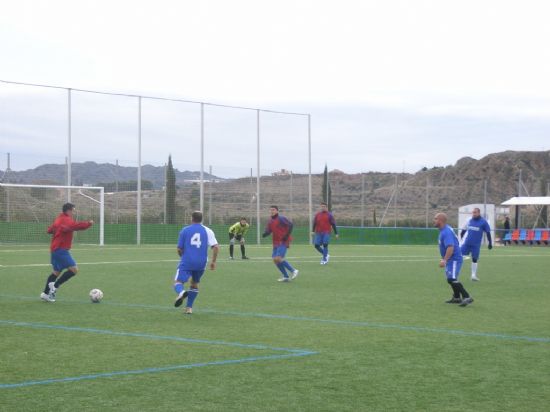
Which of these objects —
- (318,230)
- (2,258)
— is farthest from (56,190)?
(318,230)

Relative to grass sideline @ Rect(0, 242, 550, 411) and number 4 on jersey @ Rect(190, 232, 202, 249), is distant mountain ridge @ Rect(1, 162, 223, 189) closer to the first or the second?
grass sideline @ Rect(0, 242, 550, 411)

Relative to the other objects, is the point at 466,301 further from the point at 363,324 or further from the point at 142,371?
the point at 142,371

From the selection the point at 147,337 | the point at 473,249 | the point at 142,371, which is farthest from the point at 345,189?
the point at 142,371

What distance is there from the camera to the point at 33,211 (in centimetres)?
4128

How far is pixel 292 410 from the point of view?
7.42 metres

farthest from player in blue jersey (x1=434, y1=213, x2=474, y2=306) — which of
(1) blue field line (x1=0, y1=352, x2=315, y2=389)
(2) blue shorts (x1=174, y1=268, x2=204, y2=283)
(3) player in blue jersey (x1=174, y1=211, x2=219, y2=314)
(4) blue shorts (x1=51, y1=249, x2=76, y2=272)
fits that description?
(4) blue shorts (x1=51, y1=249, x2=76, y2=272)

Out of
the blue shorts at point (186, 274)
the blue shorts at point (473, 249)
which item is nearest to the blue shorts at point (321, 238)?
the blue shorts at point (473, 249)

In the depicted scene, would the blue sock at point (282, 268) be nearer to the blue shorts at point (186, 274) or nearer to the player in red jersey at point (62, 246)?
the player in red jersey at point (62, 246)

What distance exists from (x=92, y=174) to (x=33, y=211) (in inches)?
181

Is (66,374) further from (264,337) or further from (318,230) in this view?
(318,230)

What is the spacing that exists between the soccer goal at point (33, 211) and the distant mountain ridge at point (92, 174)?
0.85 meters

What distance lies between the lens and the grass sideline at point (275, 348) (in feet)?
26.0

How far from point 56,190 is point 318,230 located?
686 inches

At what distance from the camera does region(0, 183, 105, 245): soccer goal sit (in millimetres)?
40556
